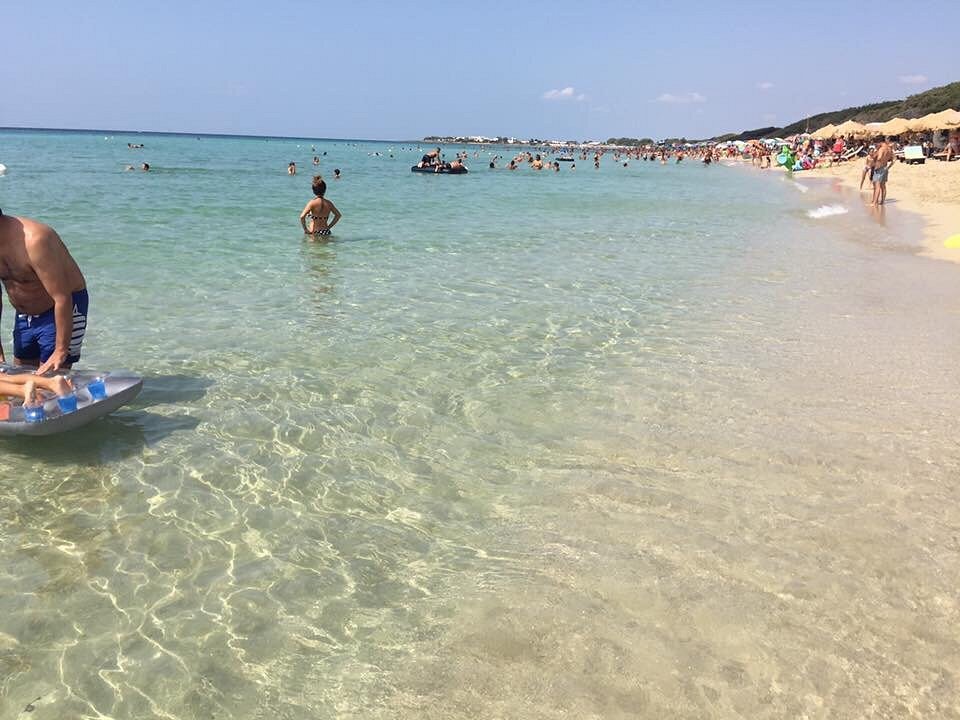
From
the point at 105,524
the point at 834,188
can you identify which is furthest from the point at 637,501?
the point at 834,188

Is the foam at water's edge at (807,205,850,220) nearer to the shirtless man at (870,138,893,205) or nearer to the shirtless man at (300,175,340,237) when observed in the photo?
the shirtless man at (870,138,893,205)

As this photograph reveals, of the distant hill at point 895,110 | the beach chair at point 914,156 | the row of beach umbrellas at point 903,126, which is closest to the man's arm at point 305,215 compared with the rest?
the row of beach umbrellas at point 903,126

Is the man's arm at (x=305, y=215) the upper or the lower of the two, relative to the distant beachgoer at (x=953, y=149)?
lower

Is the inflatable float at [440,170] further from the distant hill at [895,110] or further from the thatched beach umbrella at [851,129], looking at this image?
the distant hill at [895,110]

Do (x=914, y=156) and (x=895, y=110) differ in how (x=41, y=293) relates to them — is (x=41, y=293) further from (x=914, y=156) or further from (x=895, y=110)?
(x=895, y=110)

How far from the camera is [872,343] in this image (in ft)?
23.3

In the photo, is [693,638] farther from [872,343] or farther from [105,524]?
[872,343]

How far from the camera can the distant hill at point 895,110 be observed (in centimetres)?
6256

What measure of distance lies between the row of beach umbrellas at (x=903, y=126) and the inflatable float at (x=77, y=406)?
4209cm

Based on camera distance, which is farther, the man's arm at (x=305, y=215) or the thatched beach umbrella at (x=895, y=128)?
the thatched beach umbrella at (x=895, y=128)

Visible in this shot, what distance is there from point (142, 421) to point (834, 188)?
33888 mm

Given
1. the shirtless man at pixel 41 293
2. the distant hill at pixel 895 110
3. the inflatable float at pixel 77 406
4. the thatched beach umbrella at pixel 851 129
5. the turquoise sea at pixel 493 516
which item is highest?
the distant hill at pixel 895 110

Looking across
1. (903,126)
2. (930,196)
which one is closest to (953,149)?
(903,126)

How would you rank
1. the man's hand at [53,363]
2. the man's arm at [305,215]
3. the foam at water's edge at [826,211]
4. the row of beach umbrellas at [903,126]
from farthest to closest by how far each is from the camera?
1. the row of beach umbrellas at [903,126]
2. the foam at water's edge at [826,211]
3. the man's arm at [305,215]
4. the man's hand at [53,363]
